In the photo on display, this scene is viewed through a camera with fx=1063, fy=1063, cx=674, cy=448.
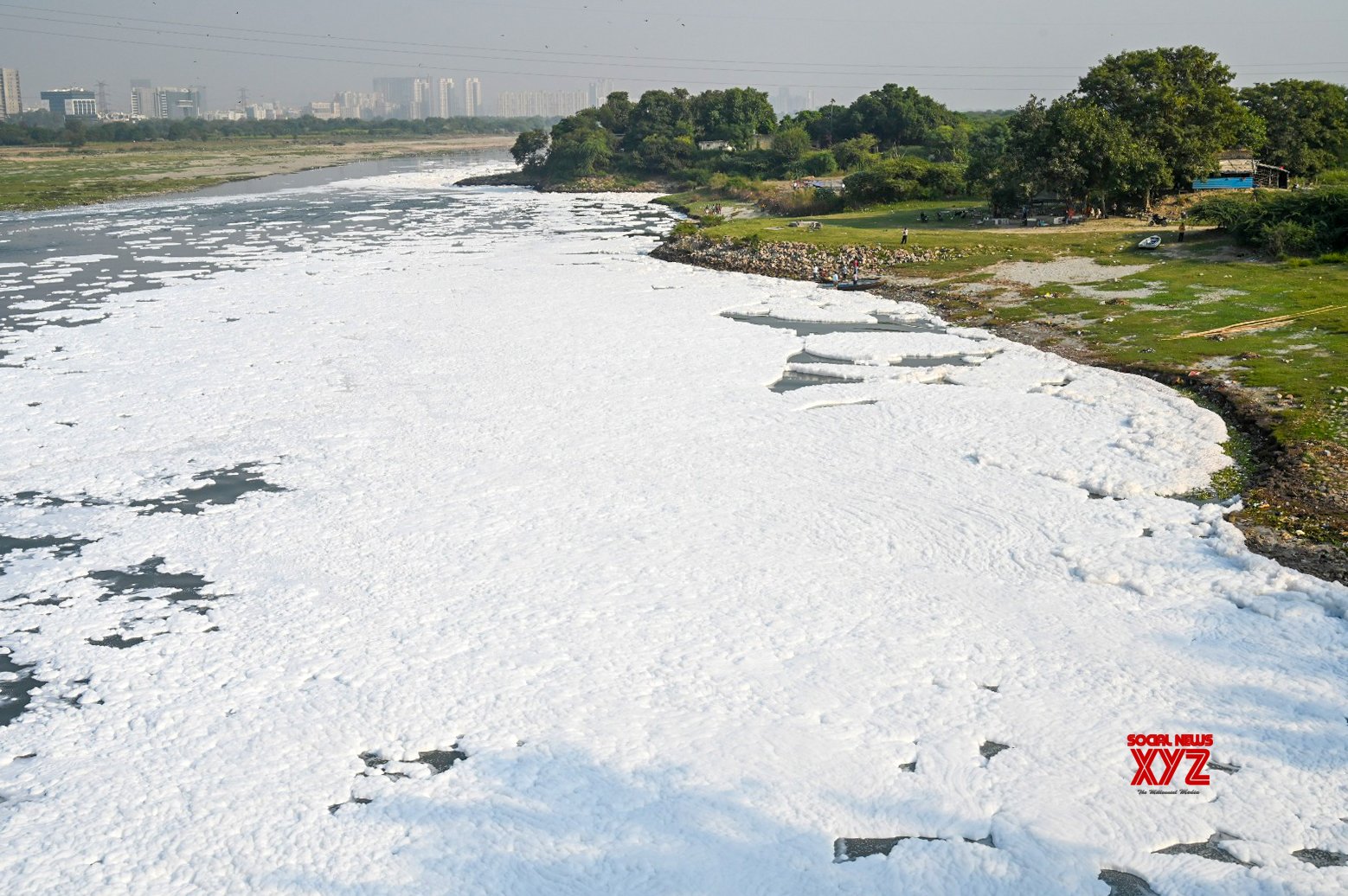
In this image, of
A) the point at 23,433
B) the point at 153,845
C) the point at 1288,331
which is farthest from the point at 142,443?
Answer: the point at 1288,331

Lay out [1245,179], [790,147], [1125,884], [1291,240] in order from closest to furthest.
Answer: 1. [1125,884]
2. [1291,240]
3. [1245,179]
4. [790,147]

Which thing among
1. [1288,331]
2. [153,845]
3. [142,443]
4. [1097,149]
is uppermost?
[1097,149]

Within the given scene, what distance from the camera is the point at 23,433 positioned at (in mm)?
17516

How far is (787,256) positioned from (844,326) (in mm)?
10922

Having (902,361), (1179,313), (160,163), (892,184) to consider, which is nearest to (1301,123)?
(892,184)

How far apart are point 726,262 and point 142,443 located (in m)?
22.8

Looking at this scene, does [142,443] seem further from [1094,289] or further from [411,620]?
[1094,289]

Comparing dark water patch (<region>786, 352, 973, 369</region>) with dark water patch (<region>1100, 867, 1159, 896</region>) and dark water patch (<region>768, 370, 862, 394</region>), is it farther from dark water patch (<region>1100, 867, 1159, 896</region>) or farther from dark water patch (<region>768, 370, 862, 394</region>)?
dark water patch (<region>1100, 867, 1159, 896</region>)

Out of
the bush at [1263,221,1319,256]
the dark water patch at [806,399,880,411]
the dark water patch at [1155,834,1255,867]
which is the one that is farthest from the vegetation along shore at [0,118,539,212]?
the dark water patch at [1155,834,1255,867]

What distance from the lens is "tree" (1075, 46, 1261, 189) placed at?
4056 centimetres

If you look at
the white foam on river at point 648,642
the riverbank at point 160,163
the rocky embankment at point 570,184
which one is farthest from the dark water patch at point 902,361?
the rocky embankment at point 570,184

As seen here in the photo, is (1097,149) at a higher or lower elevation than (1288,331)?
higher

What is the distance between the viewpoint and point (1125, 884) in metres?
7.57

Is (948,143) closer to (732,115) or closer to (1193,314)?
(732,115)
